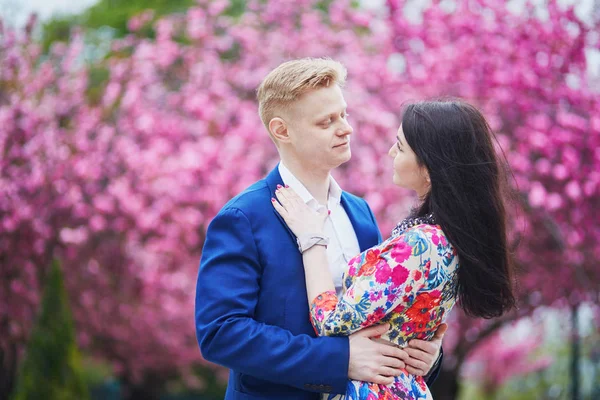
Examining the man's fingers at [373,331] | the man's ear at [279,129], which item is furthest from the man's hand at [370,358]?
the man's ear at [279,129]

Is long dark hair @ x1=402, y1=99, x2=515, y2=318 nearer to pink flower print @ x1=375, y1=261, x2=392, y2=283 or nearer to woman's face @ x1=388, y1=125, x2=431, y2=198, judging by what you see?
woman's face @ x1=388, y1=125, x2=431, y2=198

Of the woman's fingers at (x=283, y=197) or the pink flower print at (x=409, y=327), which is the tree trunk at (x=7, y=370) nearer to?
the woman's fingers at (x=283, y=197)

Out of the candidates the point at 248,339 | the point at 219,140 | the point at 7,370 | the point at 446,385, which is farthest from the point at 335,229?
the point at 7,370

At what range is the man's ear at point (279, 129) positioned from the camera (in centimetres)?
230

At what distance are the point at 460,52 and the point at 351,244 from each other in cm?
440

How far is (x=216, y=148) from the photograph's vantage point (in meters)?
6.67

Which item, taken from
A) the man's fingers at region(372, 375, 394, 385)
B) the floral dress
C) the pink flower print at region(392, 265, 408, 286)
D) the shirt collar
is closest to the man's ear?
the shirt collar

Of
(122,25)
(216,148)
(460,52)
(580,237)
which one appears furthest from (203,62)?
(122,25)

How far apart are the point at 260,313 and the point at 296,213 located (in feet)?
1.09

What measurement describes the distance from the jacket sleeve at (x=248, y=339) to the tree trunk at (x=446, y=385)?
524cm

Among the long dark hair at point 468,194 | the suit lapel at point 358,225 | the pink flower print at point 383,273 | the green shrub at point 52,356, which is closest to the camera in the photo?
the pink flower print at point 383,273

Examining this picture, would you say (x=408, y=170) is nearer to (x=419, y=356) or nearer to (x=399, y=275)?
(x=399, y=275)

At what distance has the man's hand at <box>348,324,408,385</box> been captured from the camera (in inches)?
80.9

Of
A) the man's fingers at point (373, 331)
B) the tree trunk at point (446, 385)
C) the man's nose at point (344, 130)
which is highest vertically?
the man's nose at point (344, 130)
